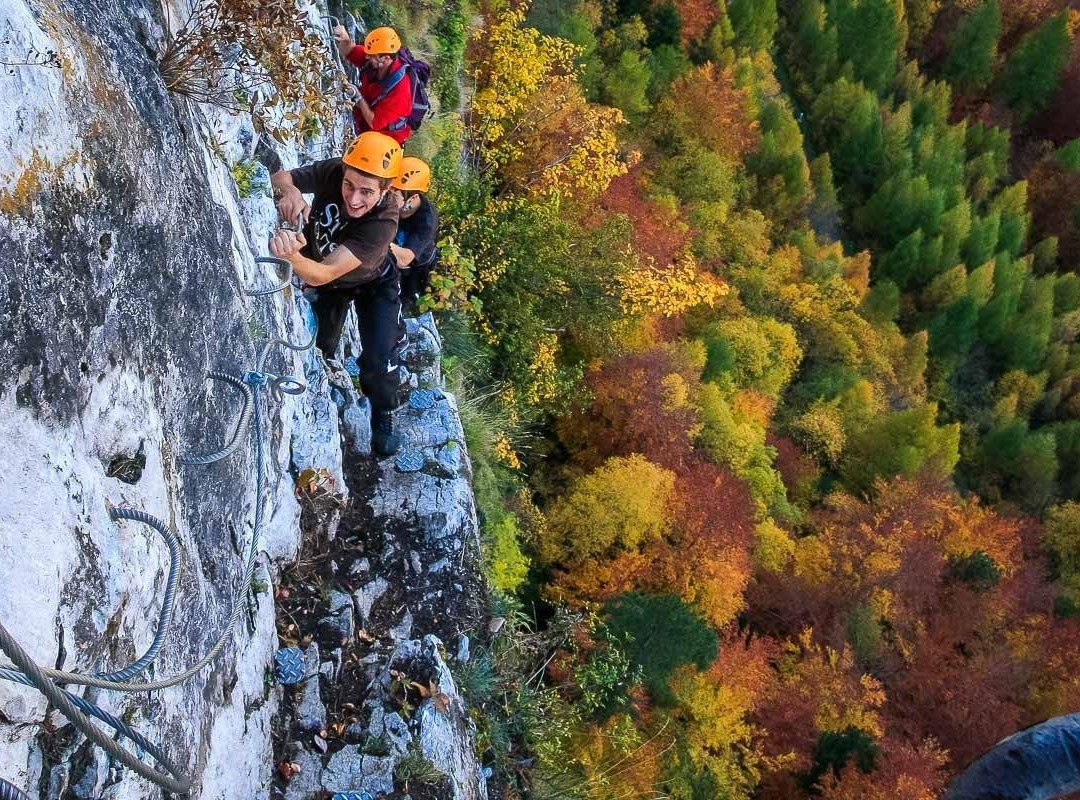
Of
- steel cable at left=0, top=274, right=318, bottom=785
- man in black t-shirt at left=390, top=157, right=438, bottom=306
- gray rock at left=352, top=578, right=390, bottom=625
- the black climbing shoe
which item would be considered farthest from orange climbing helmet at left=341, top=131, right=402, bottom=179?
gray rock at left=352, top=578, right=390, bottom=625

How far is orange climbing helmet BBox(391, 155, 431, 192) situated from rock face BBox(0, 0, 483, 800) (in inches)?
40.7

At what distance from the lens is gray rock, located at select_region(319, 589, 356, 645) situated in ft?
18.4

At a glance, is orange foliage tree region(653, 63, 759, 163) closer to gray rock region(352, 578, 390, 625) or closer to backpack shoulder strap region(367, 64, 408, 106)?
backpack shoulder strap region(367, 64, 408, 106)

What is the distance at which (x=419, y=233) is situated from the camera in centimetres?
562

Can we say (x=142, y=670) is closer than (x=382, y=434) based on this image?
Yes

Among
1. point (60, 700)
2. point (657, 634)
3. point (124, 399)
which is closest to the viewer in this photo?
point (60, 700)

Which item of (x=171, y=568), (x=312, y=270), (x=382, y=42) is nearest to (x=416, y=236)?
(x=312, y=270)

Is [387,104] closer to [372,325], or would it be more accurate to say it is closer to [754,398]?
[372,325]

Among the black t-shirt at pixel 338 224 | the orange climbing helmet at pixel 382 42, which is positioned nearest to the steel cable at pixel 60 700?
the black t-shirt at pixel 338 224

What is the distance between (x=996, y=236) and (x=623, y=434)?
2938 cm

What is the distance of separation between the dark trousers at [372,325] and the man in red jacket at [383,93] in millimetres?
2038

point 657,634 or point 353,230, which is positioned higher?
point 353,230

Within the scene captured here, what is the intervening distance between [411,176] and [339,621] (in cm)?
316

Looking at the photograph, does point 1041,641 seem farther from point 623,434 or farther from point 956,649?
point 623,434
